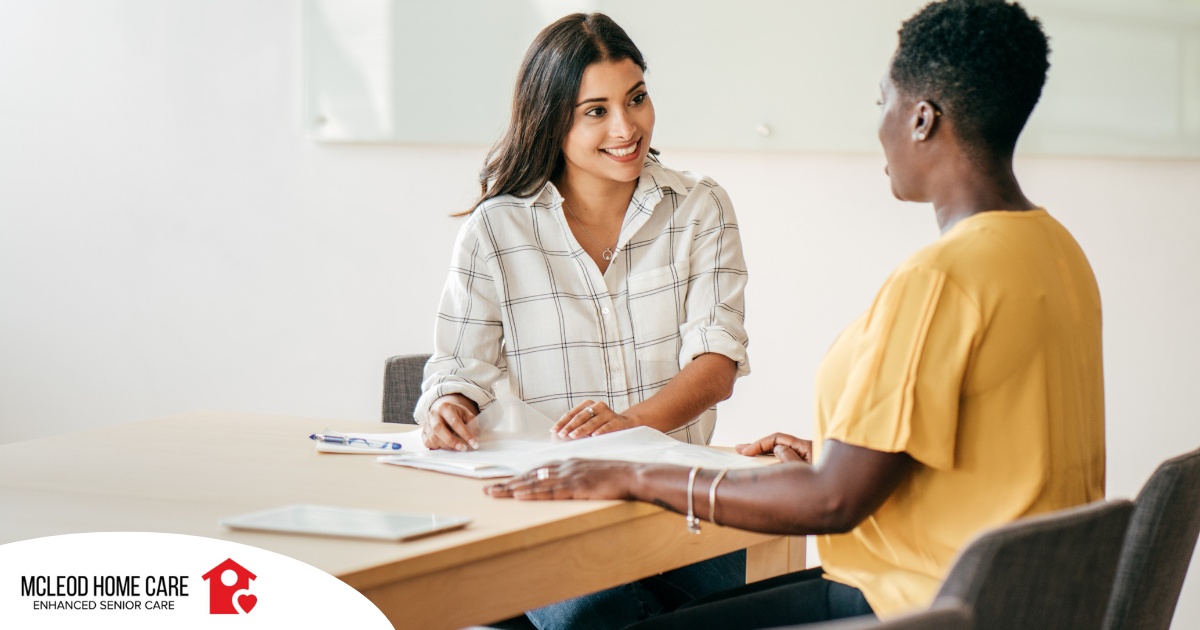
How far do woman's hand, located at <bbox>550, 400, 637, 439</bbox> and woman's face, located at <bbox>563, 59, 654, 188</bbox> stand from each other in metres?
0.53

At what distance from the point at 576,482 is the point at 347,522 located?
0.30 meters

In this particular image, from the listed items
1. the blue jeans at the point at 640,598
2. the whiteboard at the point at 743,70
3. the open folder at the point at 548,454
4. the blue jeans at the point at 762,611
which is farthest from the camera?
the whiteboard at the point at 743,70

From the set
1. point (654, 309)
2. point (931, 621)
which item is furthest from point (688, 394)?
point (931, 621)

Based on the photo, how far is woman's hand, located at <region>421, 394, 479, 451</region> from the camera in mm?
1806

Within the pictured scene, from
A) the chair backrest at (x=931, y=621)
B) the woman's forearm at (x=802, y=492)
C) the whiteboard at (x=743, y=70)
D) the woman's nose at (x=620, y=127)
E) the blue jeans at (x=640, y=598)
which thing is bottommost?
the blue jeans at (x=640, y=598)

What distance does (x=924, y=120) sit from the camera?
1357 mm

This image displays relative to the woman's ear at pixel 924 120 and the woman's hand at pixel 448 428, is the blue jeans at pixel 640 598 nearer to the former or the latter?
the woman's hand at pixel 448 428

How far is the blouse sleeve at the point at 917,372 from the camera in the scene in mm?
1213

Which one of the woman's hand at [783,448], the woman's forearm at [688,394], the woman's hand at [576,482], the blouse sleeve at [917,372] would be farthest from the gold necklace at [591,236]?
the blouse sleeve at [917,372]

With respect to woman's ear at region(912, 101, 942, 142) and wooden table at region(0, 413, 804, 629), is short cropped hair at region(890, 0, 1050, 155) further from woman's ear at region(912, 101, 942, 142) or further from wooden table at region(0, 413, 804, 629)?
wooden table at region(0, 413, 804, 629)

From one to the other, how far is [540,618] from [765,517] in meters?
0.61

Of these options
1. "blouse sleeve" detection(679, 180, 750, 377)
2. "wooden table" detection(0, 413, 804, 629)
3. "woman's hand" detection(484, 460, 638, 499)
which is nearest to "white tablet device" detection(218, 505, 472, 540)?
"wooden table" detection(0, 413, 804, 629)

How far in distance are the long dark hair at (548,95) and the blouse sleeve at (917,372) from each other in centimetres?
111

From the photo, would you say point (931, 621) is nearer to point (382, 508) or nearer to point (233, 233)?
point (382, 508)
